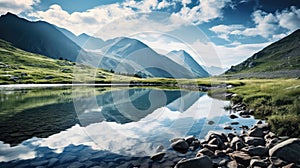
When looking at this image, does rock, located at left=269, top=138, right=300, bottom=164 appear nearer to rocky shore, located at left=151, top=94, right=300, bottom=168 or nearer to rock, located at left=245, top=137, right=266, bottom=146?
rocky shore, located at left=151, top=94, right=300, bottom=168

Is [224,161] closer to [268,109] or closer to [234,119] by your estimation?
[234,119]

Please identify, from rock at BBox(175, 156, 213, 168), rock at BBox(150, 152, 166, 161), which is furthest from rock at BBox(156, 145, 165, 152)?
rock at BBox(175, 156, 213, 168)

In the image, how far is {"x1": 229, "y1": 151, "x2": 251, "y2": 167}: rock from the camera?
47.5 ft

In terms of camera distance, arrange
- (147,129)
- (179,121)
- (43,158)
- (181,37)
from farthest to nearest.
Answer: (181,37)
(179,121)
(147,129)
(43,158)

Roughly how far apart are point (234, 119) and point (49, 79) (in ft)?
518

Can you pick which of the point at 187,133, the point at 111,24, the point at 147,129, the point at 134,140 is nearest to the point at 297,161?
the point at 187,133

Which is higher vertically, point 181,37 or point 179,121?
point 181,37

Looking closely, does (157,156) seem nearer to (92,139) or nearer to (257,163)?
(257,163)

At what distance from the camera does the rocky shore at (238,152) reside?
13430 mm

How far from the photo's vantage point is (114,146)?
62.2 ft

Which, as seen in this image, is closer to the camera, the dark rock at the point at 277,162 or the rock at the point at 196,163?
the rock at the point at 196,163

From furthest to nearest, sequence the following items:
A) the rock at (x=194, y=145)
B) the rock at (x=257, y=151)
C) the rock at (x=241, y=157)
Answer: the rock at (x=194, y=145) → the rock at (x=257, y=151) → the rock at (x=241, y=157)

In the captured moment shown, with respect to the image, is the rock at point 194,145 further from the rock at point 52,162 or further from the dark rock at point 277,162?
the rock at point 52,162

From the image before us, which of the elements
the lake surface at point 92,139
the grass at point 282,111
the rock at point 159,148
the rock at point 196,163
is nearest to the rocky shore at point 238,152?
the rock at point 196,163
